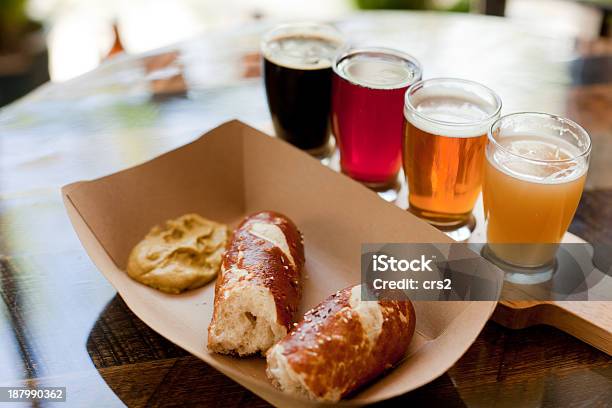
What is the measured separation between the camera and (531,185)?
1.15 meters

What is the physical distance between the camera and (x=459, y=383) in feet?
3.44

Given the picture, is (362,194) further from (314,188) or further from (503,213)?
(503,213)

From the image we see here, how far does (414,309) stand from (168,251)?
45cm

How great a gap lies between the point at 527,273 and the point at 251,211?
1.85 ft

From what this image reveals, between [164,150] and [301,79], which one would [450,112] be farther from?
[164,150]

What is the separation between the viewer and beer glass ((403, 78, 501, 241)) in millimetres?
1234

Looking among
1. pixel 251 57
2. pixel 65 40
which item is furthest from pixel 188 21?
pixel 251 57

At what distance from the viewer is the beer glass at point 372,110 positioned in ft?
4.44

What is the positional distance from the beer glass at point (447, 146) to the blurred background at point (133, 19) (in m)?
2.11

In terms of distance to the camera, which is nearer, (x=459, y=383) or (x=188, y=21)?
(x=459, y=383)

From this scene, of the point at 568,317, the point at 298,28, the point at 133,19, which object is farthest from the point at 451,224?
the point at 133,19

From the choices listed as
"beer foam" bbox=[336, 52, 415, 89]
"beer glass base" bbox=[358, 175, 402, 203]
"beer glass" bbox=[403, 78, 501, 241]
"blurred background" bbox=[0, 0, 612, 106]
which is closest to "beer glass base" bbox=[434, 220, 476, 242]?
"beer glass" bbox=[403, 78, 501, 241]

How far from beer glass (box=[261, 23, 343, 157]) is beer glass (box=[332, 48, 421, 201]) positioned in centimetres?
5

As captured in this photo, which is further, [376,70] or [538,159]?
[376,70]
